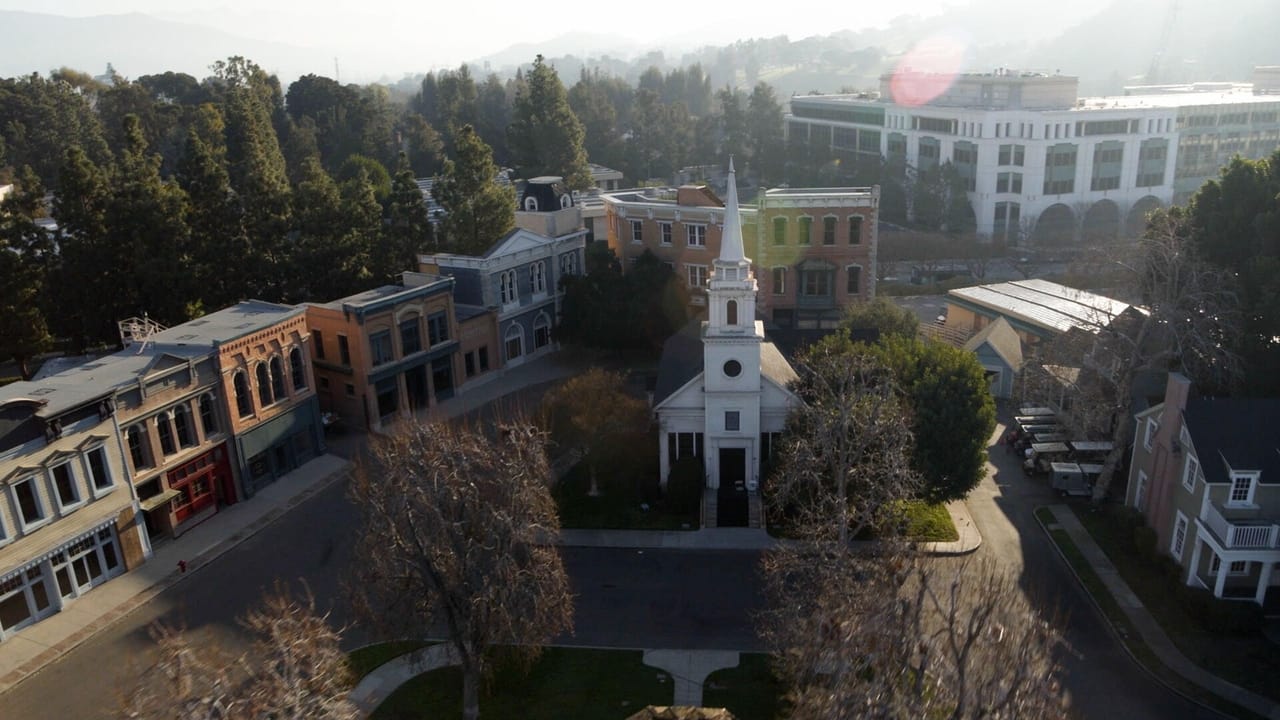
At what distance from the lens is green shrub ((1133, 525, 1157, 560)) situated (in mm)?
33156

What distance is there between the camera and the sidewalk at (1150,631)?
2612 cm

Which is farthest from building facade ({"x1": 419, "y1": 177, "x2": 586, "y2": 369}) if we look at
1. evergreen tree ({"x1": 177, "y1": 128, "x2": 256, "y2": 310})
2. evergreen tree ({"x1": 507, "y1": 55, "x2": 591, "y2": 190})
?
evergreen tree ({"x1": 507, "y1": 55, "x2": 591, "y2": 190})

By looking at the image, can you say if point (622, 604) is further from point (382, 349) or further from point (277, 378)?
point (382, 349)

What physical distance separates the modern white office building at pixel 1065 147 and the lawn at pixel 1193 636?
6292cm

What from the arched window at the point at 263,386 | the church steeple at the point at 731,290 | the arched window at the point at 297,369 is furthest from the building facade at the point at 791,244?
the arched window at the point at 263,386

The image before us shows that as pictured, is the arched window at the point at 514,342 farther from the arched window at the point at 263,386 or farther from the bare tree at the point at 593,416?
the arched window at the point at 263,386

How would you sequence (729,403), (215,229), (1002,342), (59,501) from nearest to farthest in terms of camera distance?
1. (59,501)
2. (729,403)
3. (1002,342)
4. (215,229)

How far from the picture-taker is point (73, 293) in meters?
47.0

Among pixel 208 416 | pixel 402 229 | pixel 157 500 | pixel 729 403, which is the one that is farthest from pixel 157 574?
pixel 402 229

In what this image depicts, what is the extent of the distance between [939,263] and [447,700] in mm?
72496

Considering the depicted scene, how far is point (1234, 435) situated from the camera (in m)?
30.7

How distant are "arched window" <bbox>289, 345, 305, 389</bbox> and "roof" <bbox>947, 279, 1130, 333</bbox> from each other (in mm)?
40676

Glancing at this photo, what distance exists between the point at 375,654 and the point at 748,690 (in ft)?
40.2

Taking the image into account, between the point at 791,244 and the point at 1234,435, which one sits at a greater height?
the point at 791,244
